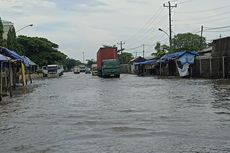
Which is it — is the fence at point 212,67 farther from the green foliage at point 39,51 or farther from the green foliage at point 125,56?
the green foliage at point 125,56

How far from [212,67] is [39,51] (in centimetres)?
5989

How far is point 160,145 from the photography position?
32.9ft

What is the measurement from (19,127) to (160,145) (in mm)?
5226

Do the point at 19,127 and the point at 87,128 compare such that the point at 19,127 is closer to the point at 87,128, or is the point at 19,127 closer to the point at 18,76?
the point at 87,128

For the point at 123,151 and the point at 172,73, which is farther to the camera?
the point at 172,73

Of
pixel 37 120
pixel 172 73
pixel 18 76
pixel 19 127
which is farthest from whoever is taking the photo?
pixel 172 73

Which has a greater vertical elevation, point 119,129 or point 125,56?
point 125,56

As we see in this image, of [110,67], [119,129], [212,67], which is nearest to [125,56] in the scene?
[110,67]

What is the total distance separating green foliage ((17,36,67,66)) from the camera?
97.6 m

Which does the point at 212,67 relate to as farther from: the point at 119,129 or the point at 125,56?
the point at 125,56

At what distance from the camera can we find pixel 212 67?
154 ft

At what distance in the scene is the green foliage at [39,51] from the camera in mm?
97625

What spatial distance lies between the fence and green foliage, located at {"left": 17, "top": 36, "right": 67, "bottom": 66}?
172 feet

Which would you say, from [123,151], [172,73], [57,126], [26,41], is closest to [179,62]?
[172,73]
